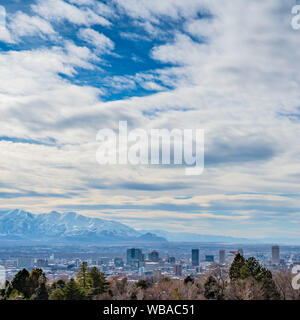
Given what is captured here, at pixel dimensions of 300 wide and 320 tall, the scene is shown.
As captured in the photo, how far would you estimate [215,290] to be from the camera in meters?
36.2

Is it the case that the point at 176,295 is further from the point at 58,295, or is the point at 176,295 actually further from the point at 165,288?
the point at 58,295

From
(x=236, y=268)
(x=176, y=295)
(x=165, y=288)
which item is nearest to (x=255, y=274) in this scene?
(x=236, y=268)

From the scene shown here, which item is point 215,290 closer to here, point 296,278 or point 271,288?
point 271,288

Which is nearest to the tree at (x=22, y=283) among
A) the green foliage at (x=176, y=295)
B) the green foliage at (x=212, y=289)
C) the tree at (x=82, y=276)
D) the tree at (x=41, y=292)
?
the tree at (x=41, y=292)

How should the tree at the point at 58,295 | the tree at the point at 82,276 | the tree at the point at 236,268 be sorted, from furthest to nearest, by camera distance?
the tree at the point at 82,276 < the tree at the point at 236,268 < the tree at the point at 58,295

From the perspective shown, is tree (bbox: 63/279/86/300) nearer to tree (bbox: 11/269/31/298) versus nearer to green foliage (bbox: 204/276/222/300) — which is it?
tree (bbox: 11/269/31/298)

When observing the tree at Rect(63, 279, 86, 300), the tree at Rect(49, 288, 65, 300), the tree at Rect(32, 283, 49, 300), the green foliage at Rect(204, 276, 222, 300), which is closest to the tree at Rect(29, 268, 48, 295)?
the tree at Rect(32, 283, 49, 300)

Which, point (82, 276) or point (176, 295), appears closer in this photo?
point (176, 295)

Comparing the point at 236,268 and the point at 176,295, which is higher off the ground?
the point at 236,268

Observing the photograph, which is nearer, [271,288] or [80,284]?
[271,288]

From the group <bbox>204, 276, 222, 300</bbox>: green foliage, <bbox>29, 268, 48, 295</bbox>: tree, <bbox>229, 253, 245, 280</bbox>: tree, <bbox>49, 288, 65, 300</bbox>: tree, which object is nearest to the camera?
<bbox>49, 288, 65, 300</bbox>: tree

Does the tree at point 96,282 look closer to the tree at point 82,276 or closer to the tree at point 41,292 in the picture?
the tree at point 82,276
